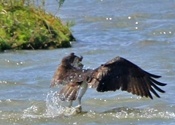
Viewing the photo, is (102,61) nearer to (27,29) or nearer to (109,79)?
(27,29)

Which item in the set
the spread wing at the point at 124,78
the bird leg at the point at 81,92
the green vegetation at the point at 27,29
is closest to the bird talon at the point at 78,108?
the bird leg at the point at 81,92

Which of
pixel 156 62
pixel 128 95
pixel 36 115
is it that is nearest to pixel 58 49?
pixel 156 62

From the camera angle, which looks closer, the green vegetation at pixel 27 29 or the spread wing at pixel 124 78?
the spread wing at pixel 124 78

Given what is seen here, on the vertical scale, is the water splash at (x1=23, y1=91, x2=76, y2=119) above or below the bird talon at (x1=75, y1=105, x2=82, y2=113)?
below

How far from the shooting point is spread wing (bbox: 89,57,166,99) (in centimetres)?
1118

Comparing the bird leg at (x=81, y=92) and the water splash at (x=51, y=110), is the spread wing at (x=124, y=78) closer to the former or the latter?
the bird leg at (x=81, y=92)

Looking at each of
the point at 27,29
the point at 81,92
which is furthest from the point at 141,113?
the point at 27,29

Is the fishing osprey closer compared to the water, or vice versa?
the fishing osprey

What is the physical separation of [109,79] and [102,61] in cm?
347

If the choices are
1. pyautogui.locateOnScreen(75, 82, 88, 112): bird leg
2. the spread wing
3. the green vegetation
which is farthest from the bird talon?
the green vegetation

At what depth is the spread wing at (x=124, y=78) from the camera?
11.2m

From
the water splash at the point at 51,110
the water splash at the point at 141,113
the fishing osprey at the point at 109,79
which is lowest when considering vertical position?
the water splash at the point at 51,110

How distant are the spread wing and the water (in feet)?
0.96

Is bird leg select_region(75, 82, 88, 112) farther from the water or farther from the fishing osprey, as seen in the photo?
the water
